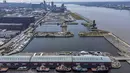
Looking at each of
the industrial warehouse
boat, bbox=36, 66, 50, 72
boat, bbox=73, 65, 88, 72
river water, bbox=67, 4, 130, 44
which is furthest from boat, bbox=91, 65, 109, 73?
river water, bbox=67, 4, 130, 44

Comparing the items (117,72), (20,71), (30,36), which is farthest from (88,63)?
(30,36)

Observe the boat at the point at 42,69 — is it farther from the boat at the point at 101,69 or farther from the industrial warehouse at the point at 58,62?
the boat at the point at 101,69

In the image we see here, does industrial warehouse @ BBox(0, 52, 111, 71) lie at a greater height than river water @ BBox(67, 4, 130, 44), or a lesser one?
greater

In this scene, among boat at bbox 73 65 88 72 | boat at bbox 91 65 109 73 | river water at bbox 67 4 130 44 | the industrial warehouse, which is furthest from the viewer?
river water at bbox 67 4 130 44

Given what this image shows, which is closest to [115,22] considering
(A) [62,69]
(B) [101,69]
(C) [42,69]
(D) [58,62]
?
(B) [101,69]

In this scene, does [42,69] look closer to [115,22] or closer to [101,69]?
[101,69]

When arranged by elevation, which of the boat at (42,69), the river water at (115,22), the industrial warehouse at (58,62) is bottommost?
the river water at (115,22)

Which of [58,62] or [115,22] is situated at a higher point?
[58,62]

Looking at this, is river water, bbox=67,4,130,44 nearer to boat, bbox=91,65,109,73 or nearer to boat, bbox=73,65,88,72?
boat, bbox=91,65,109,73

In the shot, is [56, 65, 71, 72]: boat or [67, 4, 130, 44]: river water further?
[67, 4, 130, 44]: river water

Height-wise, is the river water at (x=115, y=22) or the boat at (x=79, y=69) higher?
the boat at (x=79, y=69)

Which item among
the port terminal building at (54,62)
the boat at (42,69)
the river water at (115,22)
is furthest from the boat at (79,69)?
the river water at (115,22)

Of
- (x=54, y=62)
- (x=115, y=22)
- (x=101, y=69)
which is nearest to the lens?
(x=101, y=69)
